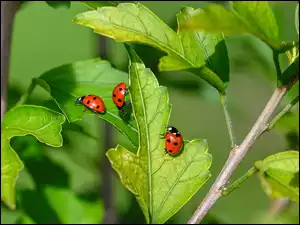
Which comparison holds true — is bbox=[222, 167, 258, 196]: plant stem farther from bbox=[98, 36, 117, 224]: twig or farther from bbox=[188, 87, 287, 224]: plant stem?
bbox=[98, 36, 117, 224]: twig

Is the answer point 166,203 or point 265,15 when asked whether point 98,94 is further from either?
point 265,15

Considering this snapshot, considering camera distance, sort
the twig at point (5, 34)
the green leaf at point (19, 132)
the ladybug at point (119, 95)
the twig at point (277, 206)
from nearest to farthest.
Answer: the green leaf at point (19, 132)
the ladybug at point (119, 95)
the twig at point (5, 34)
the twig at point (277, 206)

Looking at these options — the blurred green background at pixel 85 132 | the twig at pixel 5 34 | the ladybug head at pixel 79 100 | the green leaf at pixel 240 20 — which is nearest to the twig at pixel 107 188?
the blurred green background at pixel 85 132

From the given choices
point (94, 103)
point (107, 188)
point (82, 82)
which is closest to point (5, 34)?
point (82, 82)

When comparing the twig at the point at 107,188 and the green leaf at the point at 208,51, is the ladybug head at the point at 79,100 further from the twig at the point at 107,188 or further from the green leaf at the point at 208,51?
the twig at the point at 107,188

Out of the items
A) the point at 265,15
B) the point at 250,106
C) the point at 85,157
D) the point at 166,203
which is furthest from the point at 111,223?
the point at 250,106

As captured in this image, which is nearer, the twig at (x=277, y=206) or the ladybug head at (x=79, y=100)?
the ladybug head at (x=79, y=100)

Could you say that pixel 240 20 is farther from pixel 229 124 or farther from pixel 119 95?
pixel 119 95
